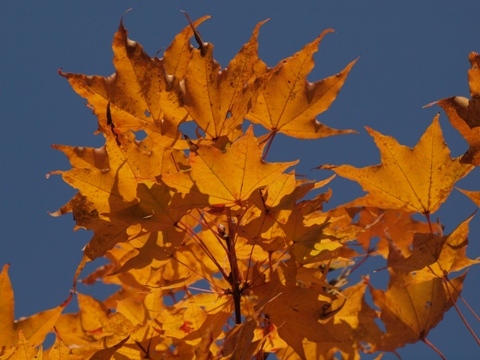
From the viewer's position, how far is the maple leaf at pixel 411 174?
2.52 feet

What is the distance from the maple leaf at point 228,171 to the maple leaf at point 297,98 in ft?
0.40

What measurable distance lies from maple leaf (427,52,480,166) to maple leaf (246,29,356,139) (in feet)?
0.42

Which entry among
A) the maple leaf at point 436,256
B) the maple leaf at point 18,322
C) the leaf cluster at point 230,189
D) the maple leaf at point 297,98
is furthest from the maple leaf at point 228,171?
the maple leaf at point 18,322

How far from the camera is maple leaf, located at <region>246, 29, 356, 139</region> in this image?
746 millimetres

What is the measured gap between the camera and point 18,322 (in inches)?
34.9

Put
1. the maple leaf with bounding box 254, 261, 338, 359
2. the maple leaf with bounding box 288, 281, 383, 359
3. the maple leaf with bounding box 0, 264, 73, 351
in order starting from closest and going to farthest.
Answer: the maple leaf with bounding box 254, 261, 338, 359 → the maple leaf with bounding box 0, 264, 73, 351 → the maple leaf with bounding box 288, 281, 383, 359

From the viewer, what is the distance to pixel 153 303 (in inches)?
39.9

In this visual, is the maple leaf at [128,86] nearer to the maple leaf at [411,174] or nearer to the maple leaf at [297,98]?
→ the maple leaf at [297,98]

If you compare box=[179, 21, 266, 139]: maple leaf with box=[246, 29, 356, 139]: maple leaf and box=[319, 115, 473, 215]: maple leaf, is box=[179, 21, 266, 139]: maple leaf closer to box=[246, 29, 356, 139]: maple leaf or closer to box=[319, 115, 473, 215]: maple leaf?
box=[246, 29, 356, 139]: maple leaf

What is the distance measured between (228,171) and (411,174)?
0.96ft

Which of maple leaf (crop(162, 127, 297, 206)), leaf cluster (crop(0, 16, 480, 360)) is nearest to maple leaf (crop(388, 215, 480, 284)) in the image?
leaf cluster (crop(0, 16, 480, 360))

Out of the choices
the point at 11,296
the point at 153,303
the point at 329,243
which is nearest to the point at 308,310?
the point at 329,243

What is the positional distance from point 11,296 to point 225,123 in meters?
0.44

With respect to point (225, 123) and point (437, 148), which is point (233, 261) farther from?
point (437, 148)
